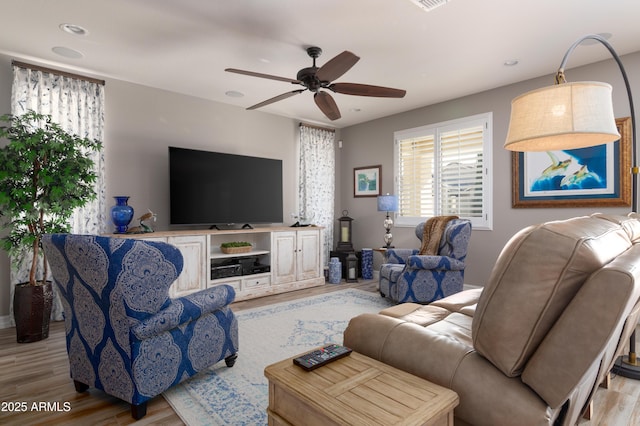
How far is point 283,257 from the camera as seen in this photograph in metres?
4.91

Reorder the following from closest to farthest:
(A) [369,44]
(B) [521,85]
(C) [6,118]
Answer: (C) [6,118] → (A) [369,44] → (B) [521,85]

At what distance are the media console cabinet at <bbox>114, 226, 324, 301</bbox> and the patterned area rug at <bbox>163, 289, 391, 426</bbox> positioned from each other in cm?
56

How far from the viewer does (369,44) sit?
3.26m

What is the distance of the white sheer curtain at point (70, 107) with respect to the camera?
345 cm

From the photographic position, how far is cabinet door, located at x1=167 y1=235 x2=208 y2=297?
393 centimetres

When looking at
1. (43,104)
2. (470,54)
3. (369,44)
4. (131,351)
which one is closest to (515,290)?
(131,351)

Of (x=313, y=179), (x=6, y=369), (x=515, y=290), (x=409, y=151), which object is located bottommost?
(x=6, y=369)

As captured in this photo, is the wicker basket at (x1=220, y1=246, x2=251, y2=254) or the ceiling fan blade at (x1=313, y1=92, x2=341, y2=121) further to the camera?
the wicker basket at (x1=220, y1=246, x2=251, y2=254)

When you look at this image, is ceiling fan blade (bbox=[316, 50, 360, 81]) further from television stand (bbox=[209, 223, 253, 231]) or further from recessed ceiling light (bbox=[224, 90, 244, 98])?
television stand (bbox=[209, 223, 253, 231])

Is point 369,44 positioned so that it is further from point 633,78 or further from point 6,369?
point 6,369

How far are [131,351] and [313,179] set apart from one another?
4.39 metres

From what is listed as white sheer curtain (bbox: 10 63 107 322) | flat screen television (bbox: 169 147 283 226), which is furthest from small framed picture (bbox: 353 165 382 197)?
white sheer curtain (bbox: 10 63 107 322)

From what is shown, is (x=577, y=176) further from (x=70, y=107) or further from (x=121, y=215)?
(x=70, y=107)

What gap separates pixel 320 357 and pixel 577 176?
3952mm
